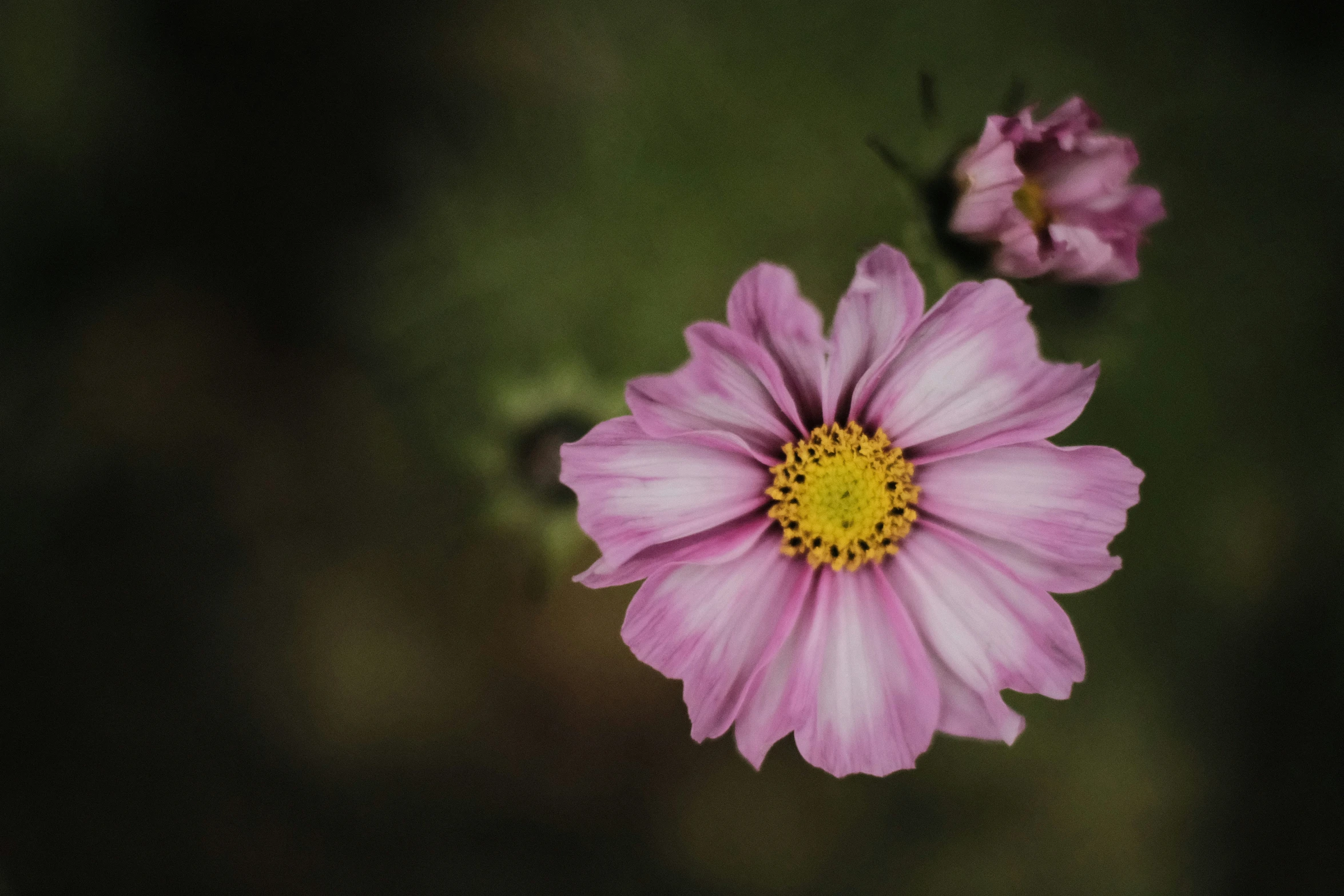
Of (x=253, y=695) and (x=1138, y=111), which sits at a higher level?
(x=1138, y=111)

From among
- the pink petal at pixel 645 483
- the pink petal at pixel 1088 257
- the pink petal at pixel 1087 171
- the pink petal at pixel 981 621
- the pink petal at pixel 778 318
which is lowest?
the pink petal at pixel 981 621

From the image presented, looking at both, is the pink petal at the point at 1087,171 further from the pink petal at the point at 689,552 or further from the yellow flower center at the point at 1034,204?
the pink petal at the point at 689,552

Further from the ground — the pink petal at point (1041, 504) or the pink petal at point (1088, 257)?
the pink petal at point (1088, 257)

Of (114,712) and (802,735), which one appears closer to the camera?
(802,735)

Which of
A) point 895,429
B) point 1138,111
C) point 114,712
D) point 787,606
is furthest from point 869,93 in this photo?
point 114,712

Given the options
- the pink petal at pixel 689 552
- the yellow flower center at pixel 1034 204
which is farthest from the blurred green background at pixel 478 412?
the pink petal at pixel 689 552

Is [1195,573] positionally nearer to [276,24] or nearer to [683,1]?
[683,1]

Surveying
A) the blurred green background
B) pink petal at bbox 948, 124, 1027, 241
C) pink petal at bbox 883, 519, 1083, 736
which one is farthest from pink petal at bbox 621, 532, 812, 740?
the blurred green background
